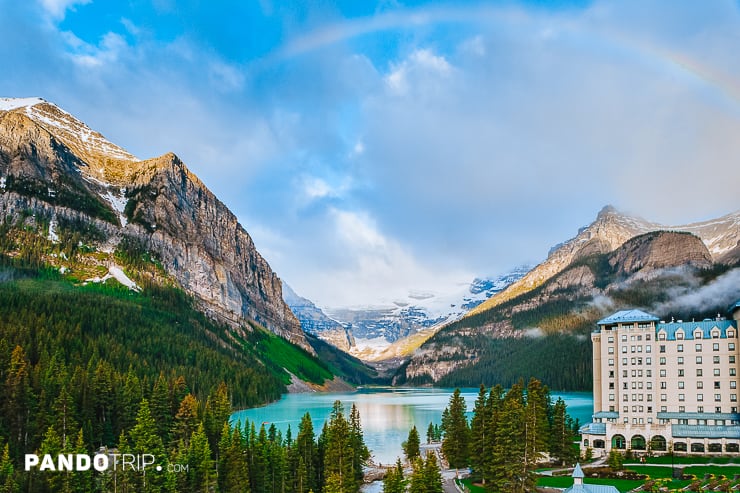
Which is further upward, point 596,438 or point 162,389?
point 162,389

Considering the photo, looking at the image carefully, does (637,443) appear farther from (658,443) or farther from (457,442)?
(457,442)

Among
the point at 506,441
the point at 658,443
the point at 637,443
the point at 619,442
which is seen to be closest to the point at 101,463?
the point at 506,441

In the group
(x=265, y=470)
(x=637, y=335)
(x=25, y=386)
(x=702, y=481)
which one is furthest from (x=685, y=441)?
(x=25, y=386)

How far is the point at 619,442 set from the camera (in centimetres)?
10431

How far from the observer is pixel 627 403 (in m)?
108

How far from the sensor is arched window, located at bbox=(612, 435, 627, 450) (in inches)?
4078

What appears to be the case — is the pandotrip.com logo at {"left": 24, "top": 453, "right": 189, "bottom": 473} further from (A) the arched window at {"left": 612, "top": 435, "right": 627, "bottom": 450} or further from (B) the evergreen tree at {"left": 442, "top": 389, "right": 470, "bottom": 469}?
(A) the arched window at {"left": 612, "top": 435, "right": 627, "bottom": 450}

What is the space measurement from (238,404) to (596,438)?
12076 cm

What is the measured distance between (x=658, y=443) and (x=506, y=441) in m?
38.1

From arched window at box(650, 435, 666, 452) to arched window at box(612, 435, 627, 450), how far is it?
164 inches

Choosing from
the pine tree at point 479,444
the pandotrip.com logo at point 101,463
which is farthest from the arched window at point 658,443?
the pandotrip.com logo at point 101,463

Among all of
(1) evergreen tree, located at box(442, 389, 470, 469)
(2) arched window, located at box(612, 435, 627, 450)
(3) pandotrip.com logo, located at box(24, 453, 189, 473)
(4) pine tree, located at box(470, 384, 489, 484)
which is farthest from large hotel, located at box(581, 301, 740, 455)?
(3) pandotrip.com logo, located at box(24, 453, 189, 473)

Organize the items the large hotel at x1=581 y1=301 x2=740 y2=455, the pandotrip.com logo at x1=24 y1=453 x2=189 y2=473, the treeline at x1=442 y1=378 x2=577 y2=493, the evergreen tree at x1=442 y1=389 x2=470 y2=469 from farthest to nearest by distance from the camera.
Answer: the large hotel at x1=581 y1=301 x2=740 y2=455 < the evergreen tree at x1=442 y1=389 x2=470 y2=469 < the treeline at x1=442 y1=378 x2=577 y2=493 < the pandotrip.com logo at x1=24 y1=453 x2=189 y2=473

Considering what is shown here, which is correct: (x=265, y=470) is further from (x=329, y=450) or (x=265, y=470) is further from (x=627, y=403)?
(x=627, y=403)
